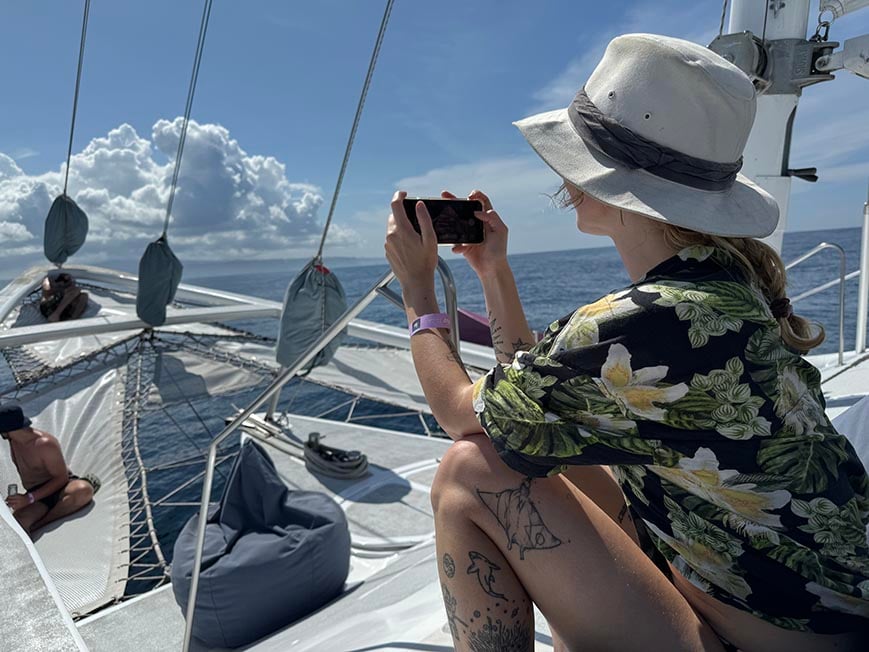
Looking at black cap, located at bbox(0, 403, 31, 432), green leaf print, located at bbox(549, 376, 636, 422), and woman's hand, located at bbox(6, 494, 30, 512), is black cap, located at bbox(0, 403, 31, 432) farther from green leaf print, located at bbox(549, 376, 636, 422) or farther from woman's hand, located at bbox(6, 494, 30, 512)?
green leaf print, located at bbox(549, 376, 636, 422)

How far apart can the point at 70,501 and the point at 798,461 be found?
3.98m

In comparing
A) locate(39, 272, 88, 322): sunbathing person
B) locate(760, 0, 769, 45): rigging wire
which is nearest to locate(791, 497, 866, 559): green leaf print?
locate(760, 0, 769, 45): rigging wire

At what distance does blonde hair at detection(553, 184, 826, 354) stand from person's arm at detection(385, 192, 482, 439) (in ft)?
1.04

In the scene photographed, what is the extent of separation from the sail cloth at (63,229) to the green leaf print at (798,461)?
819 centimetres

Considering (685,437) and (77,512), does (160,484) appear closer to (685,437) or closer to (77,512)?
(77,512)

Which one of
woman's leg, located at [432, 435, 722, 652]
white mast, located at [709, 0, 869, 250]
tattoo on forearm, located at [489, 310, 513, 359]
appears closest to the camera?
woman's leg, located at [432, 435, 722, 652]

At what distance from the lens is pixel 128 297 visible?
9.47 m

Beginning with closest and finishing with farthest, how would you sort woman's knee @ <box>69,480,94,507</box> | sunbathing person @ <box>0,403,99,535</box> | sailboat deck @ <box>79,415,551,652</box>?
sailboat deck @ <box>79,415,551,652</box> < sunbathing person @ <box>0,403,99,535</box> < woman's knee @ <box>69,480,94,507</box>

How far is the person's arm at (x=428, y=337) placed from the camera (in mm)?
880

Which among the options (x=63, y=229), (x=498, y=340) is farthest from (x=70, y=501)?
(x=63, y=229)

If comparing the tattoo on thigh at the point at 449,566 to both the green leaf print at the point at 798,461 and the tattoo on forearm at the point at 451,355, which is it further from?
the green leaf print at the point at 798,461

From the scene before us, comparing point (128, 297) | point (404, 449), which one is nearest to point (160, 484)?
point (404, 449)

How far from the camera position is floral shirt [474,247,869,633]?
26.4 inches

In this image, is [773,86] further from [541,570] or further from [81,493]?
[81,493]
